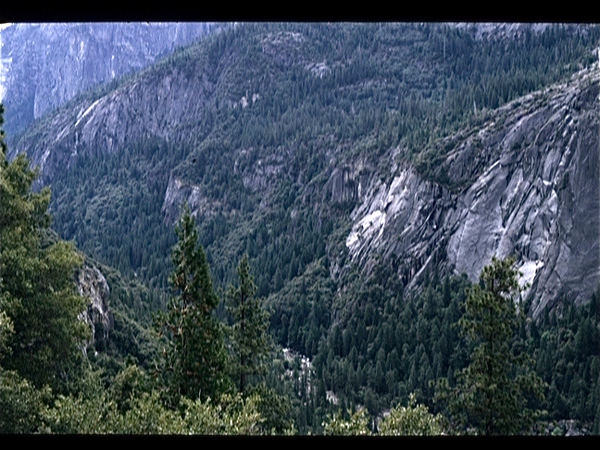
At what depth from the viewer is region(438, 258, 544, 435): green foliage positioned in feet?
72.0

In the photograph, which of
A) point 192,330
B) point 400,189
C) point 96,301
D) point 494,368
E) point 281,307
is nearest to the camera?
point 192,330

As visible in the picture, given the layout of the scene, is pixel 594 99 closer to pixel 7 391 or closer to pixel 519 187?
pixel 519 187

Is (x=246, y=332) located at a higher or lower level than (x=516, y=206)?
lower

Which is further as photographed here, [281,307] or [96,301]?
[281,307]

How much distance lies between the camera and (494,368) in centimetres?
2241

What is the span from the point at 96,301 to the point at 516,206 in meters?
67.9

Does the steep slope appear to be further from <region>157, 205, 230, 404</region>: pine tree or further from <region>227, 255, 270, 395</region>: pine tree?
<region>157, 205, 230, 404</region>: pine tree

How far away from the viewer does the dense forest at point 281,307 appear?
594 inches

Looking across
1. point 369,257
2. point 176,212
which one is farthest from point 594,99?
point 176,212

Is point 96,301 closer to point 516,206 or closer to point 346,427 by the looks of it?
point 346,427

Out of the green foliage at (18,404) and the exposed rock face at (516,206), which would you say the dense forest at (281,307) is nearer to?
the green foliage at (18,404)

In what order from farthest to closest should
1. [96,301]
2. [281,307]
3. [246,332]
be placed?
[281,307]
[96,301]
[246,332]

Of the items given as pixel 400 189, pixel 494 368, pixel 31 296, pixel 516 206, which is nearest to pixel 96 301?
pixel 494 368

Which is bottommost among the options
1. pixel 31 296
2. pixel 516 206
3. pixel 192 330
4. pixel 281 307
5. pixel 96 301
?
pixel 281 307
